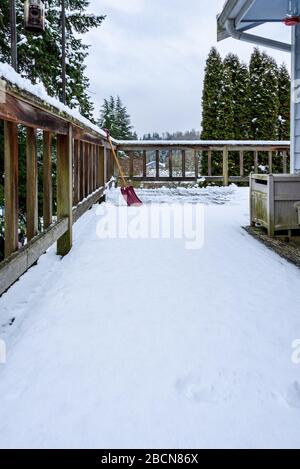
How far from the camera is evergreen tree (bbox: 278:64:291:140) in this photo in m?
22.5

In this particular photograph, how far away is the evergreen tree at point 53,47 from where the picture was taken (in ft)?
27.1

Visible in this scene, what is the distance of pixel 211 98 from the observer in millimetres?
21656

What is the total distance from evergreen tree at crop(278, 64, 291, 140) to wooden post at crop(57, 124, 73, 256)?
778 inches

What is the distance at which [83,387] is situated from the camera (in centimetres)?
181

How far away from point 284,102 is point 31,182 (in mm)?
22052

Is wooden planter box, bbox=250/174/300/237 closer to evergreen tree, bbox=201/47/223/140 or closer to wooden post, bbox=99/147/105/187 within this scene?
wooden post, bbox=99/147/105/187

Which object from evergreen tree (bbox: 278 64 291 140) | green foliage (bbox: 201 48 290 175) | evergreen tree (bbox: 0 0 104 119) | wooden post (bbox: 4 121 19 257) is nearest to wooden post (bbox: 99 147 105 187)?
evergreen tree (bbox: 0 0 104 119)

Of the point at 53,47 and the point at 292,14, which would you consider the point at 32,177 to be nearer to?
the point at 292,14

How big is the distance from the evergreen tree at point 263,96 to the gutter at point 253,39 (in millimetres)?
16614

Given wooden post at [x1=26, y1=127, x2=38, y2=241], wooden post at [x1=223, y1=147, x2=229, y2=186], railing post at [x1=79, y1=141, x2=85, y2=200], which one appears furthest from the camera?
→ wooden post at [x1=223, y1=147, x2=229, y2=186]

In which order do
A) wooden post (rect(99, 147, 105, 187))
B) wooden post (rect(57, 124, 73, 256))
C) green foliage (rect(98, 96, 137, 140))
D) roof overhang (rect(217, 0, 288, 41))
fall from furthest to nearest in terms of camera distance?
green foliage (rect(98, 96, 137, 140)) → wooden post (rect(99, 147, 105, 187)) → roof overhang (rect(217, 0, 288, 41)) → wooden post (rect(57, 124, 73, 256))

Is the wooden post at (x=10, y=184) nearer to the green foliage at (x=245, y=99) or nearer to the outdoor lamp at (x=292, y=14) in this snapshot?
the outdoor lamp at (x=292, y=14)
